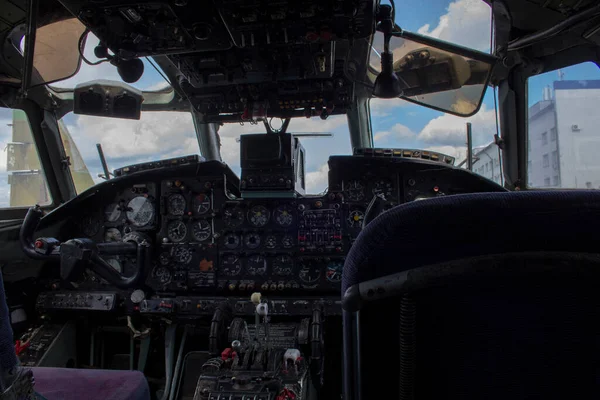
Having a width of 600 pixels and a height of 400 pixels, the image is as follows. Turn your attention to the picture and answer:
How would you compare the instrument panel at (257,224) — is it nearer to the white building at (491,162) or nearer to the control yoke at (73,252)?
the white building at (491,162)

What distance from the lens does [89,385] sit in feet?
4.81

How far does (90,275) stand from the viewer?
363 cm

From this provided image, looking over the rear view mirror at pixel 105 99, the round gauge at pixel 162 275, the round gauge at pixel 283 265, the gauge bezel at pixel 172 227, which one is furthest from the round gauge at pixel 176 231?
the rear view mirror at pixel 105 99

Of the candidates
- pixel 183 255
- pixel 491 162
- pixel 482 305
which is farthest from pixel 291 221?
pixel 482 305

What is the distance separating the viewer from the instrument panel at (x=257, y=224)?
3379mm

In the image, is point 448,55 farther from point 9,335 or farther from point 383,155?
point 9,335

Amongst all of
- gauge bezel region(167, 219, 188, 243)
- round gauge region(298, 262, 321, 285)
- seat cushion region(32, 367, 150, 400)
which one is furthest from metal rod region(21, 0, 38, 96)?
round gauge region(298, 262, 321, 285)

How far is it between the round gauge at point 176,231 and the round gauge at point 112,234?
0.48 m

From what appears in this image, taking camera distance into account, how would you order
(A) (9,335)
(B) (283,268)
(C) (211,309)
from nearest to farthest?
(A) (9,335)
(C) (211,309)
(B) (283,268)

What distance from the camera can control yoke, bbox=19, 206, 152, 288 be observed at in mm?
2391

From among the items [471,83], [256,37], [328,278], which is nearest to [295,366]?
[328,278]

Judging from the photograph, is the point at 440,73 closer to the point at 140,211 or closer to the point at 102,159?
the point at 140,211

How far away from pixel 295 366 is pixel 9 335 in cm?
186

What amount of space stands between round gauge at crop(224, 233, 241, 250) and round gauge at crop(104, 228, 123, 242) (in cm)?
98
